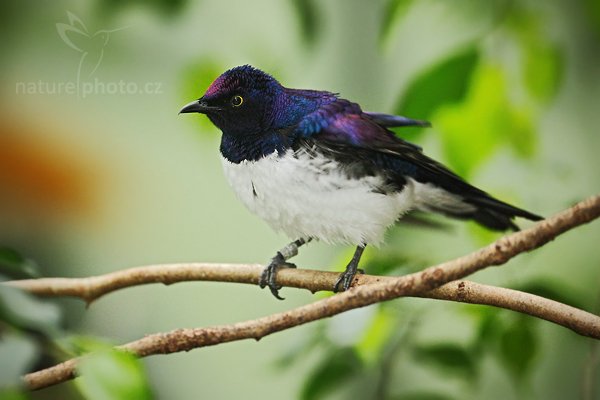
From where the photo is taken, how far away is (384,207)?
0.64 m

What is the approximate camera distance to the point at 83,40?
763mm

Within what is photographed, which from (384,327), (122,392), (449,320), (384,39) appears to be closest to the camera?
(122,392)

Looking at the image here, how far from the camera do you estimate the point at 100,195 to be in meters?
0.97

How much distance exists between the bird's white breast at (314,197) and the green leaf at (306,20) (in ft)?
0.32

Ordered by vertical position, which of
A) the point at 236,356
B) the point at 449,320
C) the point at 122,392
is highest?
the point at 449,320

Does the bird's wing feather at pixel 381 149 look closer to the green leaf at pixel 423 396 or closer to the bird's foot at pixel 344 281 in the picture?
the bird's foot at pixel 344 281

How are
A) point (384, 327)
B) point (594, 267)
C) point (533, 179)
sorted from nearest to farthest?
point (384, 327) → point (533, 179) → point (594, 267)

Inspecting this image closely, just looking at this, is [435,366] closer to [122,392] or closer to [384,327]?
[384,327]

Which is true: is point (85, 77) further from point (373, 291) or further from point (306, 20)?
point (373, 291)

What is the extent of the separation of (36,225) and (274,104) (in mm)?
381

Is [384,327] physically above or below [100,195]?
below

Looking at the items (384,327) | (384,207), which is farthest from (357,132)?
(384,327)

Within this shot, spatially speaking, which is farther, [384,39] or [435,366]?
[435,366]

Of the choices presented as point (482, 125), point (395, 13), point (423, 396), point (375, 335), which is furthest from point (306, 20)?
point (423, 396)
